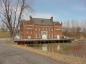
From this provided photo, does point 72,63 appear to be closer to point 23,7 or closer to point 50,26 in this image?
point 23,7

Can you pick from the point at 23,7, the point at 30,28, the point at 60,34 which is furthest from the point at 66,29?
the point at 23,7

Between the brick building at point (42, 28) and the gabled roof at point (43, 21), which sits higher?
the gabled roof at point (43, 21)

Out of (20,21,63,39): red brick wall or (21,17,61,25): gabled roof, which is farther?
(21,17,61,25): gabled roof

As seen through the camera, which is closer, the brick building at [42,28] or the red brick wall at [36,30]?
the red brick wall at [36,30]

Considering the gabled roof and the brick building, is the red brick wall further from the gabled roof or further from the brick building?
the gabled roof

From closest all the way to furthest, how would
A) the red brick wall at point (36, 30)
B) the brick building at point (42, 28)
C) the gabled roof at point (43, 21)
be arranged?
the red brick wall at point (36, 30)
the brick building at point (42, 28)
the gabled roof at point (43, 21)

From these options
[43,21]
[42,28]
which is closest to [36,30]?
[42,28]

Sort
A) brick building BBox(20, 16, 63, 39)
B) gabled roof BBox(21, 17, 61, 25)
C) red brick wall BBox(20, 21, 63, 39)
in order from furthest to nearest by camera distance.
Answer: gabled roof BBox(21, 17, 61, 25) < brick building BBox(20, 16, 63, 39) < red brick wall BBox(20, 21, 63, 39)

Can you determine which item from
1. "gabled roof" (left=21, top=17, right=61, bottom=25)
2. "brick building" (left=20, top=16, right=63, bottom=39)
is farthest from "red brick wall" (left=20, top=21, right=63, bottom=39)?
"gabled roof" (left=21, top=17, right=61, bottom=25)

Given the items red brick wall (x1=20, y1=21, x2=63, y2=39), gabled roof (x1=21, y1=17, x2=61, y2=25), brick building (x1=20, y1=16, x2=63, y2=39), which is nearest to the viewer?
red brick wall (x1=20, y1=21, x2=63, y2=39)

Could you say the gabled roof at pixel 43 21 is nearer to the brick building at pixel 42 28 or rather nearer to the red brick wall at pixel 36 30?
the brick building at pixel 42 28

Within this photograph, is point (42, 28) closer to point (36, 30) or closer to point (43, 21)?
point (36, 30)

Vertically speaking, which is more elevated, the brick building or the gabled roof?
the gabled roof

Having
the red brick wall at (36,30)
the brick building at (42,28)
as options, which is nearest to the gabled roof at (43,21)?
the brick building at (42,28)
